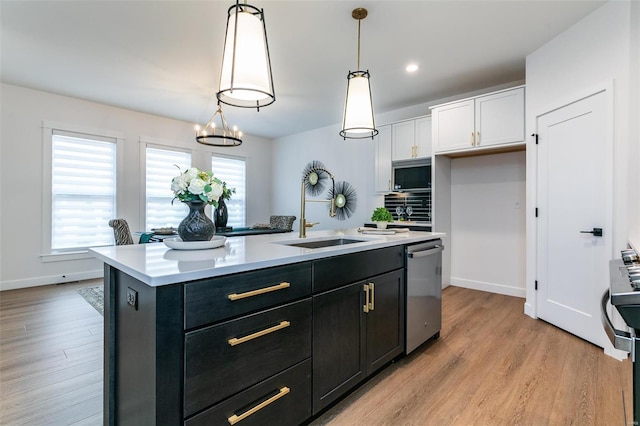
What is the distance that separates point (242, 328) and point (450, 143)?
3.65 metres

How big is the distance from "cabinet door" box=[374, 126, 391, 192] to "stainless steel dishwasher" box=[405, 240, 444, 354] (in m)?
2.25

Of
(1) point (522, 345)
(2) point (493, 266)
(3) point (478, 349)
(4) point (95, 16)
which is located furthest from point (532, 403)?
(4) point (95, 16)

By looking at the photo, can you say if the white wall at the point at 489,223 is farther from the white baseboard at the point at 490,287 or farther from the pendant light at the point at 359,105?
the pendant light at the point at 359,105

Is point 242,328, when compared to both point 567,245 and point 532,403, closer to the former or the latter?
point 532,403

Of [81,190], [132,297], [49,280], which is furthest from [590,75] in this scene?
[49,280]

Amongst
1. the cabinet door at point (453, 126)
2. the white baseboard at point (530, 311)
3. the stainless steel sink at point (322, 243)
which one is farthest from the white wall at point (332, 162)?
the stainless steel sink at point (322, 243)

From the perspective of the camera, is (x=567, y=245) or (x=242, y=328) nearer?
(x=242, y=328)

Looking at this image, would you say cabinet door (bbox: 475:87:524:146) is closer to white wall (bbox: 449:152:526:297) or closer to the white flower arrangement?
white wall (bbox: 449:152:526:297)

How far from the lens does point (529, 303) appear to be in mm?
3363

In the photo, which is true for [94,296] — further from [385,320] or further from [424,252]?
[424,252]

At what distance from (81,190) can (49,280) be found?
137 cm

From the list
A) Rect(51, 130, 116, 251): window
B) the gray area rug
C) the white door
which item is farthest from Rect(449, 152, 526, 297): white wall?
Rect(51, 130, 116, 251): window

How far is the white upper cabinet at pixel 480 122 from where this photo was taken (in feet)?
11.6

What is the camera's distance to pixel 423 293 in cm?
252
